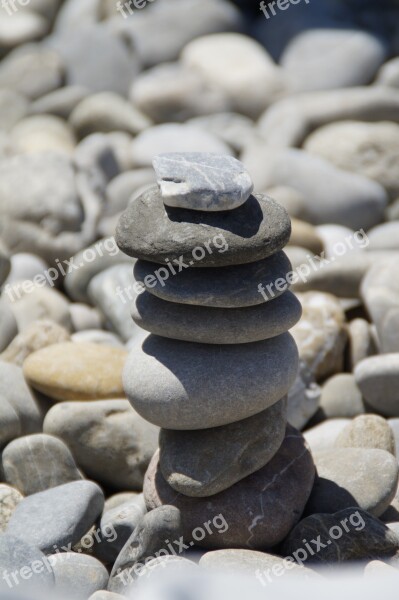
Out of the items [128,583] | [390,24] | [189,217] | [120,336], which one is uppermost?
[189,217]

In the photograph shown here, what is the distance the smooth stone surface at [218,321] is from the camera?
3680 millimetres

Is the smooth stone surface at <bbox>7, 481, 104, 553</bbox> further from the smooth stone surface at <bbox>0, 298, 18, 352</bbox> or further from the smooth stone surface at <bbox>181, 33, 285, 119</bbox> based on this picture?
the smooth stone surface at <bbox>181, 33, 285, 119</bbox>

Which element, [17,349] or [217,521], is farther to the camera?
[17,349]

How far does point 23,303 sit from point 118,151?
122 inches

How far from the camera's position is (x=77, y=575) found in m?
3.61

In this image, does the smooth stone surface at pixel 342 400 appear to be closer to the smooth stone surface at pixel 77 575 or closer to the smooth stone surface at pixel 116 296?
the smooth stone surface at pixel 116 296

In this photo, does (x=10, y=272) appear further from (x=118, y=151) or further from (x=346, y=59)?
(x=346, y=59)

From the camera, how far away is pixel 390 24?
34.3ft

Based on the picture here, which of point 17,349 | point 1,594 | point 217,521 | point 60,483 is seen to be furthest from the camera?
point 17,349

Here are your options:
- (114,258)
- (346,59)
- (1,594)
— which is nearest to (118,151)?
(114,258)

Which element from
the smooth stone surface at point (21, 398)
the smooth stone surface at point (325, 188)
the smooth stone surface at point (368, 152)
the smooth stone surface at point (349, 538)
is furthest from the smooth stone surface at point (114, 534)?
the smooth stone surface at point (368, 152)

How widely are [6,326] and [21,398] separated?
2.94 feet

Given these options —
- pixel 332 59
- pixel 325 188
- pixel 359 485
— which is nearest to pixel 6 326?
pixel 359 485

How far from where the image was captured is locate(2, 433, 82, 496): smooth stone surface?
4371 mm
